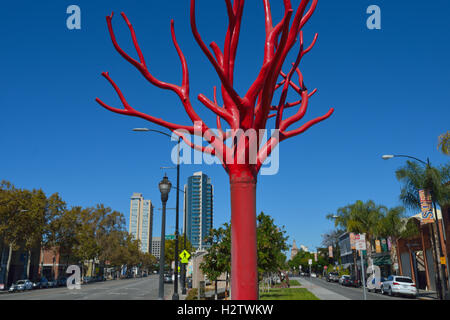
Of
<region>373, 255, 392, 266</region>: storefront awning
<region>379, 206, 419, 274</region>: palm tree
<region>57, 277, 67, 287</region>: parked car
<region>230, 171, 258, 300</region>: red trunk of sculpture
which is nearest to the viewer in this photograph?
<region>230, 171, 258, 300</region>: red trunk of sculpture

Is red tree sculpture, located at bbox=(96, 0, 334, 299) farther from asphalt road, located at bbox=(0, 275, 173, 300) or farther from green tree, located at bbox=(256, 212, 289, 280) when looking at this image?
asphalt road, located at bbox=(0, 275, 173, 300)

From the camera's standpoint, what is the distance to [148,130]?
62.2 ft

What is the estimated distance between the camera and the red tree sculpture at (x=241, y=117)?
7000mm

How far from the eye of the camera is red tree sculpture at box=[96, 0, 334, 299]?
23.0 ft

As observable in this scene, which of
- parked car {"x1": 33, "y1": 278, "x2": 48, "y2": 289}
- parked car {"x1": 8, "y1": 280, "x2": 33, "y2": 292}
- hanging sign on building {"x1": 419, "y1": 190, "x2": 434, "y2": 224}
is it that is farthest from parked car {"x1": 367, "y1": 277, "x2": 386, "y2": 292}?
parked car {"x1": 33, "y1": 278, "x2": 48, "y2": 289}

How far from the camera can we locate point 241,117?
7559 mm

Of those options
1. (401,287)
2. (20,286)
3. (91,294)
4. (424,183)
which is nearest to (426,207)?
(424,183)

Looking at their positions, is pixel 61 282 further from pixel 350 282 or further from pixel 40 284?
pixel 350 282

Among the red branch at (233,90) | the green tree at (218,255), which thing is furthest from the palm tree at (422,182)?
the red branch at (233,90)

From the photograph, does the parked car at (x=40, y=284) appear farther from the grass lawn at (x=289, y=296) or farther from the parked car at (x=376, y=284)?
the parked car at (x=376, y=284)

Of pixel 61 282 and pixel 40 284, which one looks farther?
pixel 61 282
